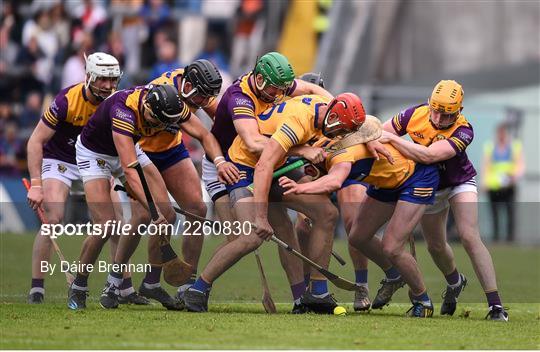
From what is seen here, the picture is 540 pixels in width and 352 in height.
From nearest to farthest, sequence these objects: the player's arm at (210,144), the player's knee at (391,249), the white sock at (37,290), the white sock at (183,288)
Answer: the player's knee at (391,249), the player's arm at (210,144), the white sock at (183,288), the white sock at (37,290)

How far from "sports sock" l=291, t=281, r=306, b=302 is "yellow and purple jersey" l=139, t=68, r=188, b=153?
5.80ft

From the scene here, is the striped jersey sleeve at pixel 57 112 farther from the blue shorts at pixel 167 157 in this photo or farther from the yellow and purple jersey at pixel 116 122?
the blue shorts at pixel 167 157

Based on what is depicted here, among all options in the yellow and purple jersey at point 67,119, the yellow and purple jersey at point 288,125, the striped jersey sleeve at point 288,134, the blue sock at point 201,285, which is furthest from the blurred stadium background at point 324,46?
the striped jersey sleeve at point 288,134

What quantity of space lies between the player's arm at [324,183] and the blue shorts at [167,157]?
4.70ft

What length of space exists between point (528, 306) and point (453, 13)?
43.1 ft

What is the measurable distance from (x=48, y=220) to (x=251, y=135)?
7.48 ft

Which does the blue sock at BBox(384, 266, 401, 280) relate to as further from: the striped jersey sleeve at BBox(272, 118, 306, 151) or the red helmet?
the striped jersey sleeve at BBox(272, 118, 306, 151)

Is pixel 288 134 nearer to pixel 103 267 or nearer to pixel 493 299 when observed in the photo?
pixel 103 267

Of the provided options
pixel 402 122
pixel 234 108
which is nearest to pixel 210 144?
pixel 234 108

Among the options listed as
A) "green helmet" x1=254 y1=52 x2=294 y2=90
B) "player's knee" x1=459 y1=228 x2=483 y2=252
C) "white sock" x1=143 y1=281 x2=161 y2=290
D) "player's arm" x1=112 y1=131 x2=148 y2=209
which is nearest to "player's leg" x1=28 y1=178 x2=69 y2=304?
"white sock" x1=143 y1=281 x2=161 y2=290

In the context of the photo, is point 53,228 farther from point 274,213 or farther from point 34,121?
point 34,121

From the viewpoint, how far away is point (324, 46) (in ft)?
81.9

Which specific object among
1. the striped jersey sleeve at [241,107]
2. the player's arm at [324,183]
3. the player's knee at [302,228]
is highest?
the striped jersey sleeve at [241,107]

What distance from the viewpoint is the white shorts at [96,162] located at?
505 inches
